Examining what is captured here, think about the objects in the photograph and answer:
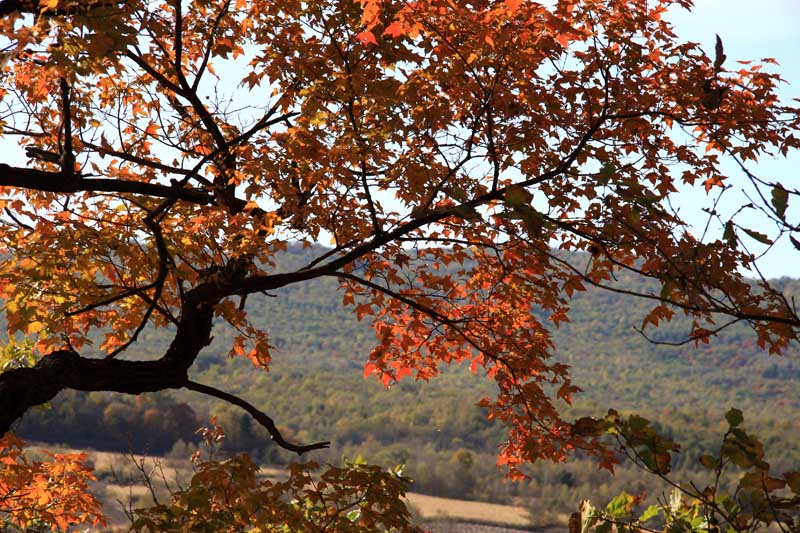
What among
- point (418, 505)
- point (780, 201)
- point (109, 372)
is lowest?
point (418, 505)

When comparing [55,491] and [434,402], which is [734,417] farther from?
[434,402]

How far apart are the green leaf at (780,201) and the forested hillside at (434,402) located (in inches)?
227

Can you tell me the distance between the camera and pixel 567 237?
6.18 metres

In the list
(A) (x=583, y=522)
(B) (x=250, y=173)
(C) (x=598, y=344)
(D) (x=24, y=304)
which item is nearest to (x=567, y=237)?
(B) (x=250, y=173)

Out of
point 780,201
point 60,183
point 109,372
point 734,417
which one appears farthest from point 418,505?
point 780,201

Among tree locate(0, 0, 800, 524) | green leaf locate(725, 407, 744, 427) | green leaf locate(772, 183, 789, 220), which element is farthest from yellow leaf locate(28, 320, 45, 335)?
green leaf locate(772, 183, 789, 220)

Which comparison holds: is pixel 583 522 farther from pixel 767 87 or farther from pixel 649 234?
pixel 767 87

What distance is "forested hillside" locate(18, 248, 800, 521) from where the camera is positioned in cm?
2808

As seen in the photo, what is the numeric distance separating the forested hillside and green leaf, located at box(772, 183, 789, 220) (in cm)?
576

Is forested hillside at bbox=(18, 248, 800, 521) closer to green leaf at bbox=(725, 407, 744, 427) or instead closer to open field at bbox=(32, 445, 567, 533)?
open field at bbox=(32, 445, 567, 533)

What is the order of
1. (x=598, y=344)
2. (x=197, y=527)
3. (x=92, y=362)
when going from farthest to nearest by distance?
(x=598, y=344), (x=92, y=362), (x=197, y=527)

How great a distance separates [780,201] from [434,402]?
123ft

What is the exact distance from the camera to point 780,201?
7.39ft

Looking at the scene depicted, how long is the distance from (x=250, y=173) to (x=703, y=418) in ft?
116
